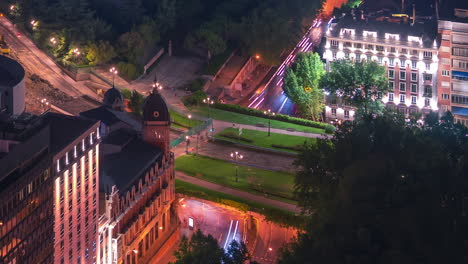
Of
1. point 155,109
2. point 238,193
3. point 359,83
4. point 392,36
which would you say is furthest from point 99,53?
point 238,193

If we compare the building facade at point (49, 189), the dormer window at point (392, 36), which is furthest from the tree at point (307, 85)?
the building facade at point (49, 189)

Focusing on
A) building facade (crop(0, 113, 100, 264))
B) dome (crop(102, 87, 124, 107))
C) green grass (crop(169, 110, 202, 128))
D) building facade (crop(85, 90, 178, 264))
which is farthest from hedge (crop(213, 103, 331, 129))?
building facade (crop(0, 113, 100, 264))

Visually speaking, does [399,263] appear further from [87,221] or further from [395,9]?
[395,9]

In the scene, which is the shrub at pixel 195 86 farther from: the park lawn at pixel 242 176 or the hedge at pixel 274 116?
the park lawn at pixel 242 176

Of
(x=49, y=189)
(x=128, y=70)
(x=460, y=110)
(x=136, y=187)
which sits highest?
(x=128, y=70)

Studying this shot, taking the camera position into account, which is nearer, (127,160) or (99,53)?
(127,160)

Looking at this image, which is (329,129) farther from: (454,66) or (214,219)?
(214,219)
